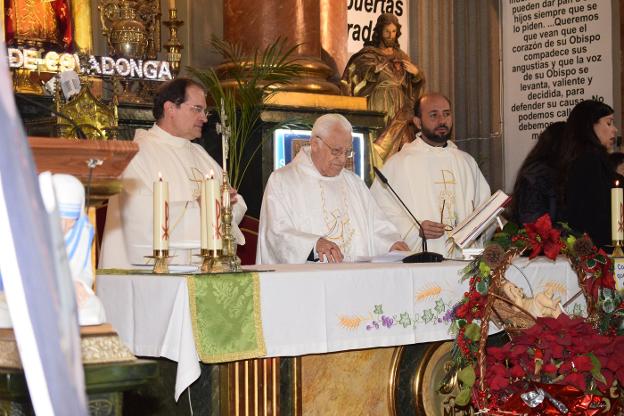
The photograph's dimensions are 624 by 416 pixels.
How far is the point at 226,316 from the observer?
153 inches

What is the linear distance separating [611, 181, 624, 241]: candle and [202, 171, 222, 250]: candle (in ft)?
7.35

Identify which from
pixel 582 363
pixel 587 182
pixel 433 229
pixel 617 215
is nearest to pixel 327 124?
pixel 433 229

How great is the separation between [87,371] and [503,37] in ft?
29.2

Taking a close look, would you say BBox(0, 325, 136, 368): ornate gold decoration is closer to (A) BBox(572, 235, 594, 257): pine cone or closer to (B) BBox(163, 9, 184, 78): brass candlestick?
(A) BBox(572, 235, 594, 257): pine cone

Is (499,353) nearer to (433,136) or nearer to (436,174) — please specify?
(436,174)

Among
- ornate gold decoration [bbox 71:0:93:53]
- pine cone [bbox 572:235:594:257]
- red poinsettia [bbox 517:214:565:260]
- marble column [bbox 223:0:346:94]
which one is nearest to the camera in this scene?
red poinsettia [bbox 517:214:565:260]

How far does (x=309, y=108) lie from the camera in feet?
29.1

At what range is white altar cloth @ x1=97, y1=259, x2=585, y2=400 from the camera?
3.83m

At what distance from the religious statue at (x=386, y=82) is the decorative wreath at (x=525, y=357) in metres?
6.80

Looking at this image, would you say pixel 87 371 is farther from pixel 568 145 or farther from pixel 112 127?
pixel 112 127

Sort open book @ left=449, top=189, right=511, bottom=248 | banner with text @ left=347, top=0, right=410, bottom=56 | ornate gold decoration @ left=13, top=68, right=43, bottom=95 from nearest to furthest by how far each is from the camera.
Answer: open book @ left=449, top=189, right=511, bottom=248
ornate gold decoration @ left=13, top=68, right=43, bottom=95
banner with text @ left=347, top=0, right=410, bottom=56

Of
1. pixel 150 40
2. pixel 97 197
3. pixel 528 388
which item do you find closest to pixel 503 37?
pixel 150 40

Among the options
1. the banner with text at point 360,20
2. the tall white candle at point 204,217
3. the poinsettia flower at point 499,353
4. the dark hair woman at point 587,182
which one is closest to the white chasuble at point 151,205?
the tall white candle at point 204,217

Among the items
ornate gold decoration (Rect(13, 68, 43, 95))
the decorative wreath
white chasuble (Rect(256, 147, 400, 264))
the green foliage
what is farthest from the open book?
ornate gold decoration (Rect(13, 68, 43, 95))
